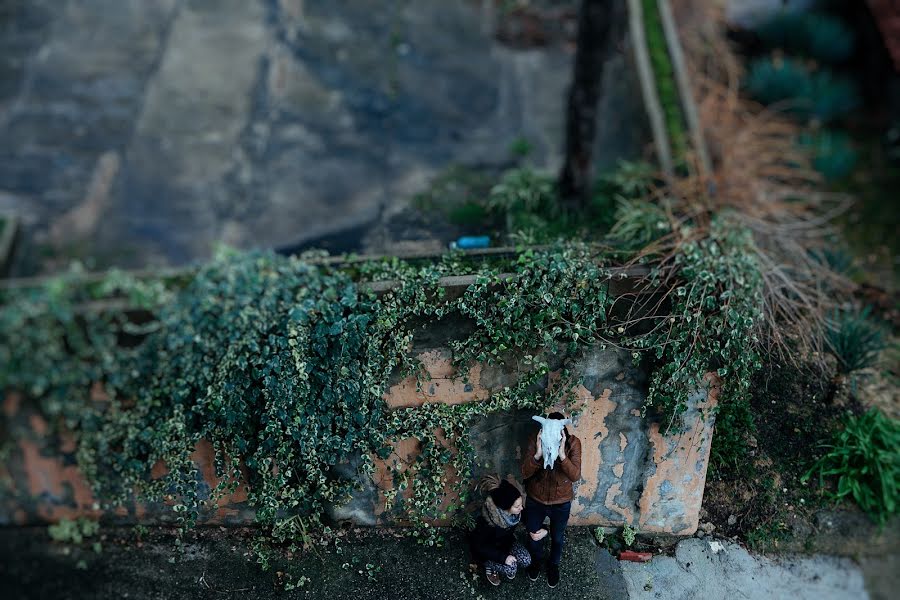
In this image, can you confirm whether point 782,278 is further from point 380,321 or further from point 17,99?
point 17,99

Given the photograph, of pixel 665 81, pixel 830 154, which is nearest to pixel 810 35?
pixel 830 154

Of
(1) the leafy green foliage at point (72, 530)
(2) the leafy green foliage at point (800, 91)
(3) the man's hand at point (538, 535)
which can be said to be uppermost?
(2) the leafy green foliage at point (800, 91)

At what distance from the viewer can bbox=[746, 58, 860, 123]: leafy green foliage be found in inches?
349

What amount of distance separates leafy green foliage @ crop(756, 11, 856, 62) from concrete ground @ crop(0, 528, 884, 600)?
20.8ft

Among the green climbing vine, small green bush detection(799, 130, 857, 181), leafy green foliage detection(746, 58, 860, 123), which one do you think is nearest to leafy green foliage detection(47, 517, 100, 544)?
the green climbing vine

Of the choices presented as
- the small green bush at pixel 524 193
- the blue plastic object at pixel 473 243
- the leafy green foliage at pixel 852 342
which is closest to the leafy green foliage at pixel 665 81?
the small green bush at pixel 524 193

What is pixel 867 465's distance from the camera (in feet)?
20.2

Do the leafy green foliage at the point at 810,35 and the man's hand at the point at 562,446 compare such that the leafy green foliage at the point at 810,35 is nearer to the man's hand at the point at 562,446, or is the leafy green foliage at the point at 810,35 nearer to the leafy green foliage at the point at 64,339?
the man's hand at the point at 562,446

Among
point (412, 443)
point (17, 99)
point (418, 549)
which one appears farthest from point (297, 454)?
point (17, 99)

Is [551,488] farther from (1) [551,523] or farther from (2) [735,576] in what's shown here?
(2) [735,576]

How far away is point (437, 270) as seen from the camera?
17.5 feet

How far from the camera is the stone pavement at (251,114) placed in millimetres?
7133

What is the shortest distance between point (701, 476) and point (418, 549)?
88.9 inches

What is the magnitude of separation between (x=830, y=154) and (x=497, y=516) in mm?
5978
